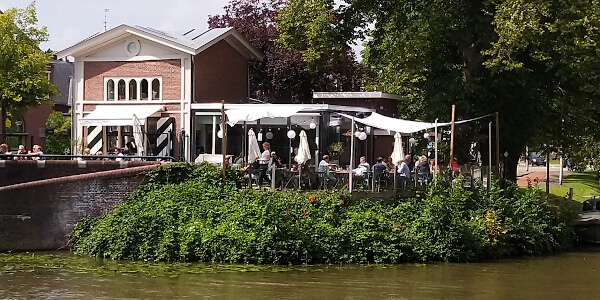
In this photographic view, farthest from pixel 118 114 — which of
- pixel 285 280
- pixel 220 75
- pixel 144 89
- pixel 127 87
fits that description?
pixel 285 280

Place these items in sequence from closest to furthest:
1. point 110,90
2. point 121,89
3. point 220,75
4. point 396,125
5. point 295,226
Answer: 1. point 295,226
2. point 396,125
3. point 121,89
4. point 110,90
5. point 220,75

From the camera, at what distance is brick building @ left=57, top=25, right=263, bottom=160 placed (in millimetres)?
35062

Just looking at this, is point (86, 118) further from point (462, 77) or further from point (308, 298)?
point (308, 298)

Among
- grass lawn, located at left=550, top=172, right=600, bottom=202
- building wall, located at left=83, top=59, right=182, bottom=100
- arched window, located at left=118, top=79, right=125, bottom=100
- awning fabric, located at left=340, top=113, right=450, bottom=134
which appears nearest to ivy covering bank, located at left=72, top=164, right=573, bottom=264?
awning fabric, located at left=340, top=113, right=450, bottom=134

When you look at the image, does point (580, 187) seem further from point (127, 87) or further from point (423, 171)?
point (127, 87)

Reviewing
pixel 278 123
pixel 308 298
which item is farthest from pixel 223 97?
pixel 308 298

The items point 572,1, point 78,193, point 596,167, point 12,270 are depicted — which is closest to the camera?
point 12,270

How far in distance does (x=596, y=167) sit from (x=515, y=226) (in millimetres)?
24598

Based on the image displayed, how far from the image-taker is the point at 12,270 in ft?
74.5

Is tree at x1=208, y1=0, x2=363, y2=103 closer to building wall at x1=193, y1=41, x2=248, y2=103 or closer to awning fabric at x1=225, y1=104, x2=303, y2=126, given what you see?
building wall at x1=193, y1=41, x2=248, y2=103

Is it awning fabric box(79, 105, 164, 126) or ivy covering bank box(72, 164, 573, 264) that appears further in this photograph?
awning fabric box(79, 105, 164, 126)

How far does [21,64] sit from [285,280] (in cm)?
1991

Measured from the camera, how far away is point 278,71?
154 feet

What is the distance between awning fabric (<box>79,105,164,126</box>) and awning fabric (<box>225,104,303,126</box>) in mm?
6078
